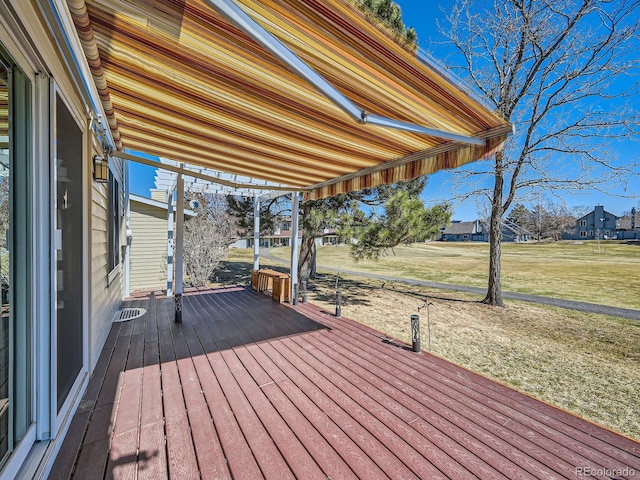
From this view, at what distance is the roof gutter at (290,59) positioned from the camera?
1423mm

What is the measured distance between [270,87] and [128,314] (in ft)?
16.9

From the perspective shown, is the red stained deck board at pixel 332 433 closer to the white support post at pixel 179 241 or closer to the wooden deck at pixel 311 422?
the wooden deck at pixel 311 422

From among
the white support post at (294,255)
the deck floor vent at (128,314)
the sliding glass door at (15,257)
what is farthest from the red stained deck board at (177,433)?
the white support post at (294,255)

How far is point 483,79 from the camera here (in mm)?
9438

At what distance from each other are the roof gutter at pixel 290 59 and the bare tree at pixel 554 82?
752 cm

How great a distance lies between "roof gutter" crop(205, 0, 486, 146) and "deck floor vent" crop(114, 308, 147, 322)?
204 inches

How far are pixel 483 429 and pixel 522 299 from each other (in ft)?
36.0

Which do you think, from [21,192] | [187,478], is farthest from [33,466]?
[21,192]

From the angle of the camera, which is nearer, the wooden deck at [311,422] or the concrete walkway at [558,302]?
the wooden deck at [311,422]

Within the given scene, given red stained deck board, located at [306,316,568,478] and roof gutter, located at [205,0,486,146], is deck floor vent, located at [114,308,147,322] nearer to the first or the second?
red stained deck board, located at [306,316,568,478]

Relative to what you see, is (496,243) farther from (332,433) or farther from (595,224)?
(595,224)

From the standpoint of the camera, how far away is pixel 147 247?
998cm

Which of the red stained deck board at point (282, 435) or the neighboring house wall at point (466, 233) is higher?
the neighboring house wall at point (466, 233)

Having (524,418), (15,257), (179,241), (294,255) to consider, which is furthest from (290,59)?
(294,255)
